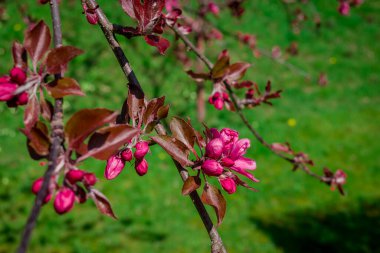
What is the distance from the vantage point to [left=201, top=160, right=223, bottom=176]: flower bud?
2.75ft

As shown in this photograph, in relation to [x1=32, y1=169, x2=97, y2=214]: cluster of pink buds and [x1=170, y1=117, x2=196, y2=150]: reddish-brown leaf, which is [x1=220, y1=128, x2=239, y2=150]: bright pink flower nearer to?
[x1=170, y1=117, x2=196, y2=150]: reddish-brown leaf

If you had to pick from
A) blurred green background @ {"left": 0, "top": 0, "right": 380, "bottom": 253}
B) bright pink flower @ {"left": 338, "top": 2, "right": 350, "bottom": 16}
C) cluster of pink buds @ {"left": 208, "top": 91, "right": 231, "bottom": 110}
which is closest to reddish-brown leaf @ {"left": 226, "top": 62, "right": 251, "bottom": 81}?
cluster of pink buds @ {"left": 208, "top": 91, "right": 231, "bottom": 110}

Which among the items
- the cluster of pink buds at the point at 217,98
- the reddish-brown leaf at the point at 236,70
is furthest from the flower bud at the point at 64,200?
the reddish-brown leaf at the point at 236,70

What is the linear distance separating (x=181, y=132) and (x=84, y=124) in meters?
0.30

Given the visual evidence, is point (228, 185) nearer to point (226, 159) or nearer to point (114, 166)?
point (226, 159)

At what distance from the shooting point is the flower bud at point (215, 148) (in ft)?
2.78

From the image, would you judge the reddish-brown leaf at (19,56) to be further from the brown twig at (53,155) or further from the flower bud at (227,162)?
the flower bud at (227,162)

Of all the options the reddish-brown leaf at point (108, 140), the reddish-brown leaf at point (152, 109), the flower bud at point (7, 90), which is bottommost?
the reddish-brown leaf at point (152, 109)

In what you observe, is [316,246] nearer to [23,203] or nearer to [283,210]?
[283,210]

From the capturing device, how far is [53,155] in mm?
611

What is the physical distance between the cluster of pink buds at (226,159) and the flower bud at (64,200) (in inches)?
12.0

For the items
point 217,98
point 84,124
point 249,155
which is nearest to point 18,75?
point 84,124

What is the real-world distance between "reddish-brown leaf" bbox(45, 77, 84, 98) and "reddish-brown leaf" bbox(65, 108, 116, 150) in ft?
0.33

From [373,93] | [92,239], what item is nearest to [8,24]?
[92,239]
